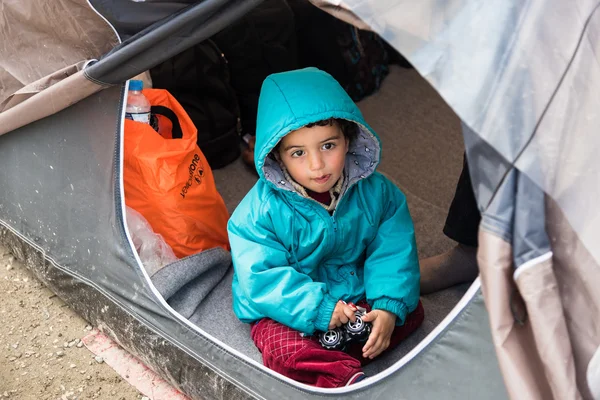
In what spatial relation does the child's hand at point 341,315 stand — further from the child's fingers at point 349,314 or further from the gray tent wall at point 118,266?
the gray tent wall at point 118,266

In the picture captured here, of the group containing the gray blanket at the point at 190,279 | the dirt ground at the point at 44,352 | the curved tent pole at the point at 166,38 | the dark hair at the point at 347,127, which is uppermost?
the curved tent pole at the point at 166,38

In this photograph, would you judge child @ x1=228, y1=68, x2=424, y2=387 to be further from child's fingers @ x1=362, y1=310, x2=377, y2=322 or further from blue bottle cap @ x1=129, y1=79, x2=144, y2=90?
blue bottle cap @ x1=129, y1=79, x2=144, y2=90

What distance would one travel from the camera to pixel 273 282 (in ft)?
5.91

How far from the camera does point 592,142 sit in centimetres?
121

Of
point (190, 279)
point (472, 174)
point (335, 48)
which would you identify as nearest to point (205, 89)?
point (335, 48)

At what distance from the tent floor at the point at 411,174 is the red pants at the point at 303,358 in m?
0.09

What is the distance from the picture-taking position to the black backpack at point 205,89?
267cm

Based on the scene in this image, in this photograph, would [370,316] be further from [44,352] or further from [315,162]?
[44,352]

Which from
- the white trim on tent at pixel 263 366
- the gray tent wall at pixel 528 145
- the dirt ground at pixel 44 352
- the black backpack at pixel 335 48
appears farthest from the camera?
the black backpack at pixel 335 48

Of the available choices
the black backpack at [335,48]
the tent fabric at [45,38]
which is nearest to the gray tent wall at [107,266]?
the tent fabric at [45,38]

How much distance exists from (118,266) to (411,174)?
1.30 meters

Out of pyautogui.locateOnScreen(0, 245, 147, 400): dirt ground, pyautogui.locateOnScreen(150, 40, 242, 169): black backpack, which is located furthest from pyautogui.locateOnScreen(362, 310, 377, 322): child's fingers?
pyautogui.locateOnScreen(150, 40, 242, 169): black backpack

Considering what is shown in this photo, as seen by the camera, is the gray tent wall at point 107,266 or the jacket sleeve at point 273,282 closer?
the gray tent wall at point 107,266

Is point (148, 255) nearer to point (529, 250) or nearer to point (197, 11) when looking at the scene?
point (197, 11)
